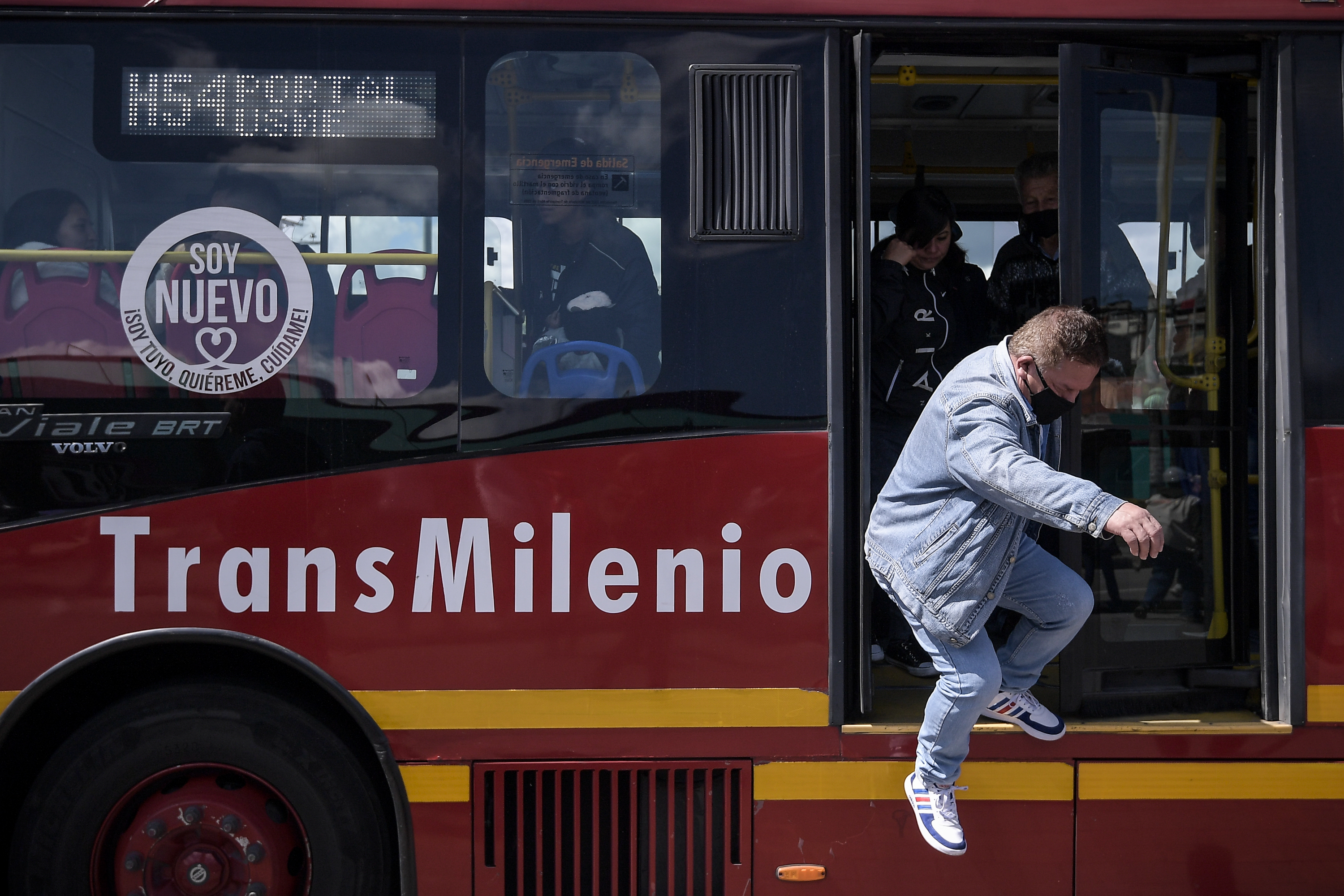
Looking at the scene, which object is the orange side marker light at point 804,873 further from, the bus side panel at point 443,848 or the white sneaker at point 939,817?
the bus side panel at point 443,848

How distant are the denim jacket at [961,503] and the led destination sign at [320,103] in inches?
66.2

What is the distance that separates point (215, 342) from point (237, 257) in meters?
0.25

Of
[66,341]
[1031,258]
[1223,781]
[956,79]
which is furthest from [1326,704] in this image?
[66,341]

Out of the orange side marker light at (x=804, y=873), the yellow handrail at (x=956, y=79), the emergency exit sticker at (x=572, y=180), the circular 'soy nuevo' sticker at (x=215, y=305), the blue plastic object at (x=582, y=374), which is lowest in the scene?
the orange side marker light at (x=804, y=873)

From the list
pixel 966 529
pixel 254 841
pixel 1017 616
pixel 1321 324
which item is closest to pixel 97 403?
pixel 254 841

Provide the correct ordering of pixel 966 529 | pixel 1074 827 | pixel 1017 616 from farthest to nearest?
pixel 1017 616
pixel 1074 827
pixel 966 529

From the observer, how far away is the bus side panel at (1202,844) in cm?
283

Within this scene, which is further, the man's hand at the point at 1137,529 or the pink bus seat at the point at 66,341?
the pink bus seat at the point at 66,341

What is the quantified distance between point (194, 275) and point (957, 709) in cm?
247

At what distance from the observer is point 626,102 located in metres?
2.84

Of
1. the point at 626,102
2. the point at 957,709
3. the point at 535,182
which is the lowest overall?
the point at 957,709

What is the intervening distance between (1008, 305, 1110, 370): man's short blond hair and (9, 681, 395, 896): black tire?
2.27 m

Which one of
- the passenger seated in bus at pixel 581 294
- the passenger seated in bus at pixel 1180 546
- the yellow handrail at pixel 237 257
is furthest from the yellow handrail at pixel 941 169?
the yellow handrail at pixel 237 257

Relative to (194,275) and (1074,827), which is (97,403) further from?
(1074,827)
